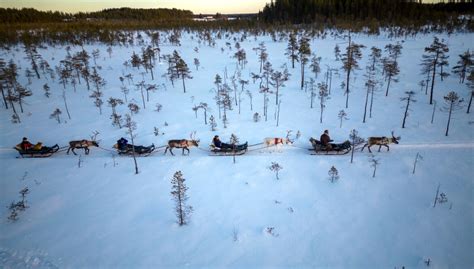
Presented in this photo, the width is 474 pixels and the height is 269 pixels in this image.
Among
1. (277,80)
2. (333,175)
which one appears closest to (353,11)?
(277,80)

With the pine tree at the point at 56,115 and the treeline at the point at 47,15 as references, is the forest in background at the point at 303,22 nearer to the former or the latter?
the treeline at the point at 47,15

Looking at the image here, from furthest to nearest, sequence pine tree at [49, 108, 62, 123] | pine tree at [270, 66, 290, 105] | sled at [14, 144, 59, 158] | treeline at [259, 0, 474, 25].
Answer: treeline at [259, 0, 474, 25] < pine tree at [270, 66, 290, 105] < pine tree at [49, 108, 62, 123] < sled at [14, 144, 59, 158]

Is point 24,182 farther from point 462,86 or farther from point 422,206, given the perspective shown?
point 462,86

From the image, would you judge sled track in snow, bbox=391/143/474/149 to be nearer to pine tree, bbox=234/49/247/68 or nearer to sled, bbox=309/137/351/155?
sled, bbox=309/137/351/155

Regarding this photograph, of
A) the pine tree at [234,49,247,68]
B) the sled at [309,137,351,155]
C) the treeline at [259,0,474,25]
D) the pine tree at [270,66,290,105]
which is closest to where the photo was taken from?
the sled at [309,137,351,155]

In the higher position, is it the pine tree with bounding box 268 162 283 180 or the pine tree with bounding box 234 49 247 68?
the pine tree with bounding box 234 49 247 68

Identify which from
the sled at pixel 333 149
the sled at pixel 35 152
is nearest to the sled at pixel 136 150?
the sled at pixel 35 152

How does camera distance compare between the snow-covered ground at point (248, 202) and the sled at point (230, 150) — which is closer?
the snow-covered ground at point (248, 202)

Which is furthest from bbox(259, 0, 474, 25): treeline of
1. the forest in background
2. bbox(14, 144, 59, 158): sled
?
bbox(14, 144, 59, 158): sled
